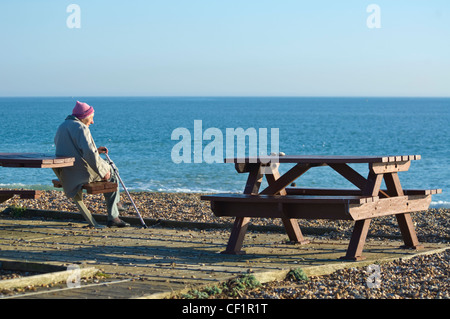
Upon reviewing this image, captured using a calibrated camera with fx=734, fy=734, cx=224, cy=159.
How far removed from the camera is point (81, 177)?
368 inches

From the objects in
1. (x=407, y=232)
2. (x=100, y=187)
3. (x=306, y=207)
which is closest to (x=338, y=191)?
(x=407, y=232)

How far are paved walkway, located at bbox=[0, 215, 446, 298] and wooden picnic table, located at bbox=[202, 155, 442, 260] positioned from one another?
269 millimetres

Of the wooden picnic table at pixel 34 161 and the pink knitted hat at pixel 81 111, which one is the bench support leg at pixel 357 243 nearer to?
the wooden picnic table at pixel 34 161

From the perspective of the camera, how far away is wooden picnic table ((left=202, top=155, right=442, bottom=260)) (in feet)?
24.4

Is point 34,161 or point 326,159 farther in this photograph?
point 34,161

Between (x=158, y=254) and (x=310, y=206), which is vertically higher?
(x=310, y=206)

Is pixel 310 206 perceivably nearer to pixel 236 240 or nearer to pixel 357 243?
pixel 357 243

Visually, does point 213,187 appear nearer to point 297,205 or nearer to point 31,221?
point 31,221

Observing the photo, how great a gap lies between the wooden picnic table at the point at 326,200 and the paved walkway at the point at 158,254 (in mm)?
269

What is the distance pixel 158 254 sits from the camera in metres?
7.67

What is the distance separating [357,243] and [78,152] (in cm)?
380

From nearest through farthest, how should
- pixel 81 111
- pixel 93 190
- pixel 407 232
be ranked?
pixel 407 232
pixel 93 190
pixel 81 111

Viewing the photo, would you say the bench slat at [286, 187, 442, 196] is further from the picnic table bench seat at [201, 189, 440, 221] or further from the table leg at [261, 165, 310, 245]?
the table leg at [261, 165, 310, 245]
